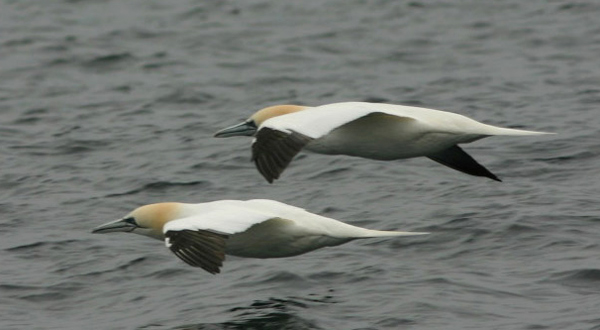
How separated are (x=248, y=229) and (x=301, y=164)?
16.4ft

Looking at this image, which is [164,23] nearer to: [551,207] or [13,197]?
[13,197]

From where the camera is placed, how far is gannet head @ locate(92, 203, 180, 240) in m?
11.7

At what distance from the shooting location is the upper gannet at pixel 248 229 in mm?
10469

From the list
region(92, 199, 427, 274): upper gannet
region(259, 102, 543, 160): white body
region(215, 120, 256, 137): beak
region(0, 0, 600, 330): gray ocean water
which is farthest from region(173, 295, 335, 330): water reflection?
region(215, 120, 256, 137): beak

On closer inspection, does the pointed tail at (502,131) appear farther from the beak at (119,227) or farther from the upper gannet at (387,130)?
the beak at (119,227)

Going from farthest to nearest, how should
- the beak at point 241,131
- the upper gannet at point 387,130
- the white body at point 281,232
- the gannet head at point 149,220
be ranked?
the beak at point 241,131
the gannet head at point 149,220
the upper gannet at point 387,130
the white body at point 281,232

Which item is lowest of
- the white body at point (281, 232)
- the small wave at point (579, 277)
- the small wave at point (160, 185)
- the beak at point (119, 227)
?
the small wave at point (160, 185)

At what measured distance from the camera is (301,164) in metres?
16.2

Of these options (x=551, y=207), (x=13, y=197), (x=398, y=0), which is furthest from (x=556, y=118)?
(x=398, y=0)

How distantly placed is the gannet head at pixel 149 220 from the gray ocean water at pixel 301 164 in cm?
61

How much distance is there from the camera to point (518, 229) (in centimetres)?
1322

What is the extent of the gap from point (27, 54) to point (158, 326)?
12269mm

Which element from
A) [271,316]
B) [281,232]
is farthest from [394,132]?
[271,316]

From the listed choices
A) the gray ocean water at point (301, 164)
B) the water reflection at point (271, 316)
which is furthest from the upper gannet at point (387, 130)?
the water reflection at point (271, 316)
